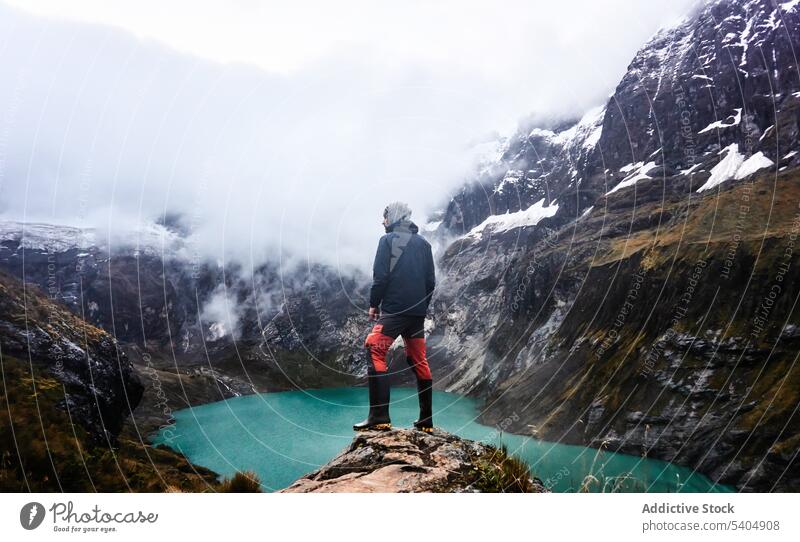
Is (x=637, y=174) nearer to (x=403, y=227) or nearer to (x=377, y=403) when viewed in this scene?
(x=403, y=227)

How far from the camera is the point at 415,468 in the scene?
4.83 meters

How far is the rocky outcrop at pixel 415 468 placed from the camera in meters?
4.64

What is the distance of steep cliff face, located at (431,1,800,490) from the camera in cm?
4459

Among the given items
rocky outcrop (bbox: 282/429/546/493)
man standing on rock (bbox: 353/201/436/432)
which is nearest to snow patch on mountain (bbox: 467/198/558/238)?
man standing on rock (bbox: 353/201/436/432)

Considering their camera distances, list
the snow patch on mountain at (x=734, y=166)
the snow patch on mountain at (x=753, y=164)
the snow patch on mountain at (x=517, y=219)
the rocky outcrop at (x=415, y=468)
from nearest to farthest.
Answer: the rocky outcrop at (x=415, y=468)
the snow patch on mountain at (x=753, y=164)
the snow patch on mountain at (x=734, y=166)
the snow patch on mountain at (x=517, y=219)

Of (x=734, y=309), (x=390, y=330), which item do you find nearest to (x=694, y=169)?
(x=734, y=309)

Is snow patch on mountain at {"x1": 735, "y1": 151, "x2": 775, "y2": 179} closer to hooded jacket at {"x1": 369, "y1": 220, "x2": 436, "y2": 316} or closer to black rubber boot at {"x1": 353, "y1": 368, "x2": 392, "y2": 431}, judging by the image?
hooded jacket at {"x1": 369, "y1": 220, "x2": 436, "y2": 316}

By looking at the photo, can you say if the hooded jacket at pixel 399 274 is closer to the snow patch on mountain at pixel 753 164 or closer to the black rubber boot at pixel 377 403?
the black rubber boot at pixel 377 403

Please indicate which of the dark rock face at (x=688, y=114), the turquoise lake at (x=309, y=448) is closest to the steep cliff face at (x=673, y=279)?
the dark rock face at (x=688, y=114)

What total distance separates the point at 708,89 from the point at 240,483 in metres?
96.6

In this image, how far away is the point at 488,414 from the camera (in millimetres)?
82812

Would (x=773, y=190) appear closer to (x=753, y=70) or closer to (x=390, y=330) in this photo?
(x=753, y=70)

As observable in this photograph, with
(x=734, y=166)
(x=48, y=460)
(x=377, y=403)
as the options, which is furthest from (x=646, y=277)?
(x=48, y=460)

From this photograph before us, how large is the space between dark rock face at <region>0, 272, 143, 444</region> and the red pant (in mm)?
7558
